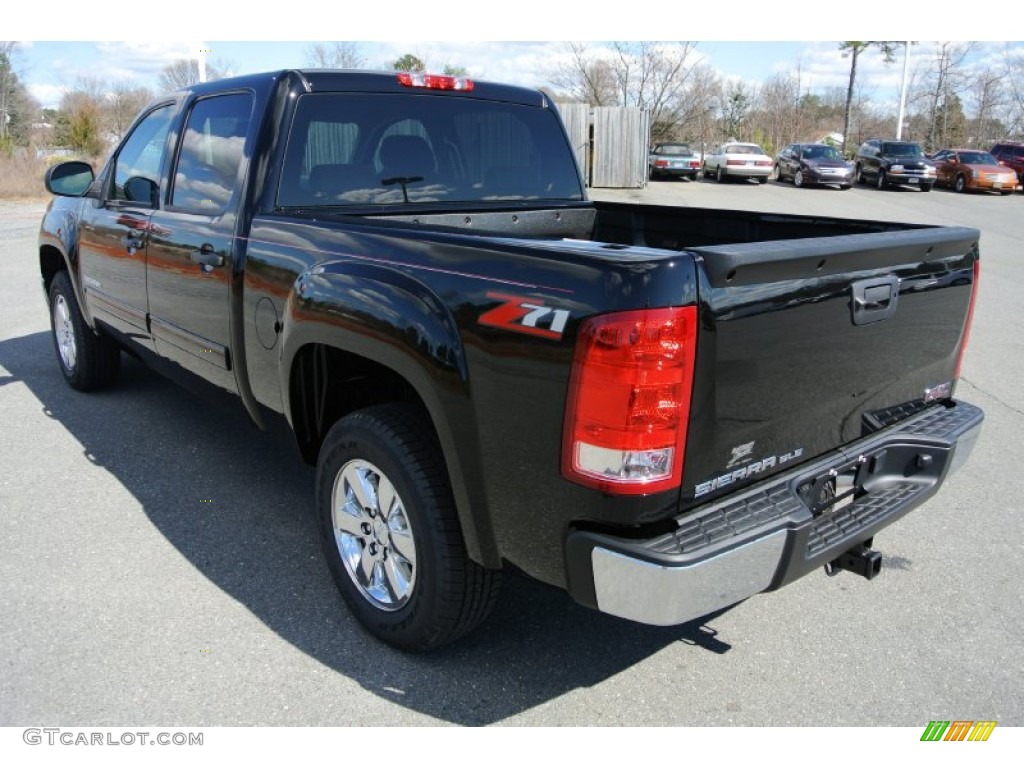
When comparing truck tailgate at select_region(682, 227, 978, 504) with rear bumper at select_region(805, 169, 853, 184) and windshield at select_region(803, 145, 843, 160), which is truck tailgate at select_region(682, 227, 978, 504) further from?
windshield at select_region(803, 145, 843, 160)

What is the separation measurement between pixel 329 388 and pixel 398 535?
0.72 meters

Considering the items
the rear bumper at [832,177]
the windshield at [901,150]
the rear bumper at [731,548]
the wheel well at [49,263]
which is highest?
the windshield at [901,150]

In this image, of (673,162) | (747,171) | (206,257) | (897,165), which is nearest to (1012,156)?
(897,165)

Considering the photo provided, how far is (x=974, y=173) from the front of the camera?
1087 inches

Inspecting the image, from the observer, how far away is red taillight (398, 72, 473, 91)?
385 cm

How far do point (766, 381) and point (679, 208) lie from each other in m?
2.32

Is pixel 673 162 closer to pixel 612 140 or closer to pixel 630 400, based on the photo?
pixel 612 140

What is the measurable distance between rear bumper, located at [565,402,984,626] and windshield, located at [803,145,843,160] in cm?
2921

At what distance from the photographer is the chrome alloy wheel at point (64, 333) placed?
5809mm

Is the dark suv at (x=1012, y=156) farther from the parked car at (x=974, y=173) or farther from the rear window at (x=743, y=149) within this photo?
the rear window at (x=743, y=149)

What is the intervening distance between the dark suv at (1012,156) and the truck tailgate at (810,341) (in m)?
31.5

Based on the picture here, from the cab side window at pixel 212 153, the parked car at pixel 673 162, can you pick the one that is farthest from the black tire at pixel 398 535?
the parked car at pixel 673 162

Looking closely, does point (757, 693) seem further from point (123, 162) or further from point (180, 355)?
point (123, 162)

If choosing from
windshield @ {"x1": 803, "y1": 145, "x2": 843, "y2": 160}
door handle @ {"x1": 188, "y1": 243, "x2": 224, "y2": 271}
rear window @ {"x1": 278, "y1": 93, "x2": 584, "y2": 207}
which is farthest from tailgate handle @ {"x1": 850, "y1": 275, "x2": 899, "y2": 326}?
windshield @ {"x1": 803, "y1": 145, "x2": 843, "y2": 160}
